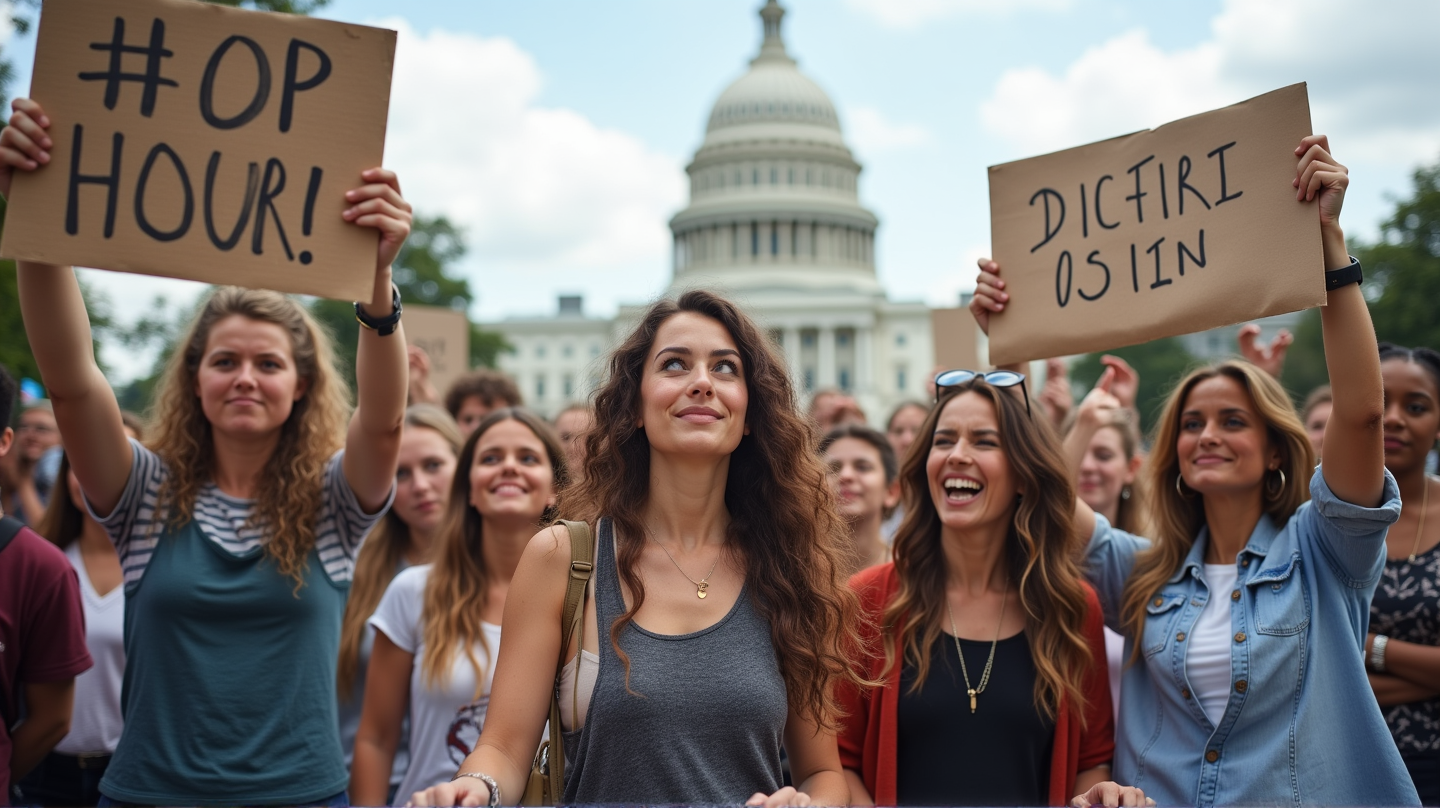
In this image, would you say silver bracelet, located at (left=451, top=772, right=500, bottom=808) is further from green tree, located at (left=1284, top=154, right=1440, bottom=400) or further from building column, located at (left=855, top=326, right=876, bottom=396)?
building column, located at (left=855, top=326, right=876, bottom=396)

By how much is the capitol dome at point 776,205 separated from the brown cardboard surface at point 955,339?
245 ft

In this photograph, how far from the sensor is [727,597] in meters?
2.91

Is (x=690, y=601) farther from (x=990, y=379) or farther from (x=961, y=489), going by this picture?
(x=990, y=379)

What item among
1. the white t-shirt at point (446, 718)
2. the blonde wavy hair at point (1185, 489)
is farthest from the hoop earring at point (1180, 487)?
the white t-shirt at point (446, 718)

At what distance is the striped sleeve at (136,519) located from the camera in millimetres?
3656

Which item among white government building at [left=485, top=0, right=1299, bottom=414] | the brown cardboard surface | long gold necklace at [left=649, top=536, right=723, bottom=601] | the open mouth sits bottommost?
long gold necklace at [left=649, top=536, right=723, bottom=601]

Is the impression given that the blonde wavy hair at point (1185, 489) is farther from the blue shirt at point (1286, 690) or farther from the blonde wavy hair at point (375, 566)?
the blonde wavy hair at point (375, 566)

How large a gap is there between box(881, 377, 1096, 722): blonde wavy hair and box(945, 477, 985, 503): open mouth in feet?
0.38

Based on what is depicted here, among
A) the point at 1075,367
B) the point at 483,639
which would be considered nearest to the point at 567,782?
the point at 483,639

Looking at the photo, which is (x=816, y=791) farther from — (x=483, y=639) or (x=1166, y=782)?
(x=483, y=639)

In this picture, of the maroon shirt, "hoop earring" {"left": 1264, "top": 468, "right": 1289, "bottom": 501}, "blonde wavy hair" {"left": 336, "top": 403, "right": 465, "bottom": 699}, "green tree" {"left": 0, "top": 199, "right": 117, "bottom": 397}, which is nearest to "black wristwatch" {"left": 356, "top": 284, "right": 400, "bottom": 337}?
the maroon shirt

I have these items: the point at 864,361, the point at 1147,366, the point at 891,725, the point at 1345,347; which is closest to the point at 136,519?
the point at 891,725

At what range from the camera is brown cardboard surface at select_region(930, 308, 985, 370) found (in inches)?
304

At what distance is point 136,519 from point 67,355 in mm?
642
